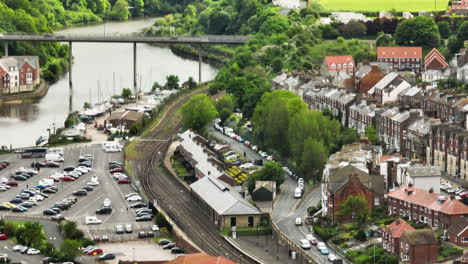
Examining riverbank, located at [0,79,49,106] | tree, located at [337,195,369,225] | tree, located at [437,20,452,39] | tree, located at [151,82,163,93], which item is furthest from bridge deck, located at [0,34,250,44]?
tree, located at [337,195,369,225]

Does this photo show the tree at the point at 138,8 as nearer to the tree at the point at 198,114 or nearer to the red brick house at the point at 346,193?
the tree at the point at 198,114

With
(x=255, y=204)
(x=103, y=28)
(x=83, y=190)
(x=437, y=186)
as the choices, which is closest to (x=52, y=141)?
(x=83, y=190)

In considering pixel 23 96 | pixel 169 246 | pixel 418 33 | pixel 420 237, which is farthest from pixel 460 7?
pixel 420 237

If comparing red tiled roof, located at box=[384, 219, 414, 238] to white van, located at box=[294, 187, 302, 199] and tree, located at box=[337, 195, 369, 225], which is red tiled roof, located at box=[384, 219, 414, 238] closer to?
tree, located at box=[337, 195, 369, 225]

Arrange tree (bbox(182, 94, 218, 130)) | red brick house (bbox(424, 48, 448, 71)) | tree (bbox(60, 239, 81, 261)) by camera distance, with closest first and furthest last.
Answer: tree (bbox(60, 239, 81, 261)) < tree (bbox(182, 94, 218, 130)) < red brick house (bbox(424, 48, 448, 71))

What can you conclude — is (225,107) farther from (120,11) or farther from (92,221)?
(120,11)

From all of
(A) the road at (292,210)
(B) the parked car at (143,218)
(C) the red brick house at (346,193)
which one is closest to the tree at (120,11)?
(A) the road at (292,210)

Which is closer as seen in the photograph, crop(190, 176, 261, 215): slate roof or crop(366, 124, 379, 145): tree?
crop(190, 176, 261, 215): slate roof
